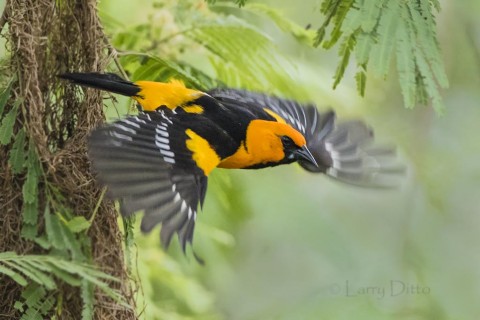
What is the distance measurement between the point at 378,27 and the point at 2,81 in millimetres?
1317

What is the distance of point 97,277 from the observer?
3010mm

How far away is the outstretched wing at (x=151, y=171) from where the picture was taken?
9.41 ft

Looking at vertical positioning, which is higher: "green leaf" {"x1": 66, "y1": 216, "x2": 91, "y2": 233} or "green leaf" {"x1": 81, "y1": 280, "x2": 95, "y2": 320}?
"green leaf" {"x1": 66, "y1": 216, "x2": 91, "y2": 233}

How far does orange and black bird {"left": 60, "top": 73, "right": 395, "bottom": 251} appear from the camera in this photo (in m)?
2.92

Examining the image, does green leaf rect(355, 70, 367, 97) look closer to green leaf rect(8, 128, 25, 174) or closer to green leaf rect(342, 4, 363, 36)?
green leaf rect(342, 4, 363, 36)

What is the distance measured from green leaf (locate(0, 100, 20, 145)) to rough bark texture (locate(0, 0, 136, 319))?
1.0 inches

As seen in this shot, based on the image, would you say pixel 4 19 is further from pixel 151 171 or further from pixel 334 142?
pixel 334 142

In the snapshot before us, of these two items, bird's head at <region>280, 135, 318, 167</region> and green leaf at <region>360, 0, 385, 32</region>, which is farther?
bird's head at <region>280, 135, 318, 167</region>

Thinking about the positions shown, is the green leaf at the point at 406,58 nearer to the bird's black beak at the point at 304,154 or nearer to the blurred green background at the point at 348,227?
the bird's black beak at the point at 304,154

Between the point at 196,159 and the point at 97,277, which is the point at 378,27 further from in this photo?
the point at 97,277

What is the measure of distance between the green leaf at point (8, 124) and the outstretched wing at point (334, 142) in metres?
0.94
